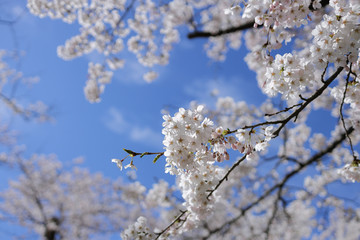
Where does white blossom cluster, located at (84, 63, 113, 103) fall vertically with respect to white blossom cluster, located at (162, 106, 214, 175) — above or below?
above

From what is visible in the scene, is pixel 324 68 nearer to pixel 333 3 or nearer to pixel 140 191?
pixel 333 3

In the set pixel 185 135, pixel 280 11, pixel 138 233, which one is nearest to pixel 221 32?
pixel 280 11

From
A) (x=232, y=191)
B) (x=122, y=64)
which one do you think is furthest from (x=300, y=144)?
(x=122, y=64)

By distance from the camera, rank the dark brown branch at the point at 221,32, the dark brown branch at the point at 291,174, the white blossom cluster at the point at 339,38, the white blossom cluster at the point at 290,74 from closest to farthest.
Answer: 1. the white blossom cluster at the point at 339,38
2. the white blossom cluster at the point at 290,74
3. the dark brown branch at the point at 221,32
4. the dark brown branch at the point at 291,174

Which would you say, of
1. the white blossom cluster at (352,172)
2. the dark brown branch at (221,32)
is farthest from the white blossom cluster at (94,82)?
the white blossom cluster at (352,172)

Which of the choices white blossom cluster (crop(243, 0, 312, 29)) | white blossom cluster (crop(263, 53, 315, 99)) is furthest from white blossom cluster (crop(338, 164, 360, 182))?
white blossom cluster (crop(243, 0, 312, 29))

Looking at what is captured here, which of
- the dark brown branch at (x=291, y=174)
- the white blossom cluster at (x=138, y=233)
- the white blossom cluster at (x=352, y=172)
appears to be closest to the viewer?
the white blossom cluster at (x=352, y=172)

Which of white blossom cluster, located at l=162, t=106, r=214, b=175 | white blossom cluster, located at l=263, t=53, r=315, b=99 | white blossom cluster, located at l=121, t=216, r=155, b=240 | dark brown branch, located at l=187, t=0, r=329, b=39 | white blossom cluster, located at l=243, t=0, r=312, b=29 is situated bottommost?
white blossom cluster, located at l=121, t=216, r=155, b=240

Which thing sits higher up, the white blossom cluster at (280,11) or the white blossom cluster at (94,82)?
the white blossom cluster at (94,82)

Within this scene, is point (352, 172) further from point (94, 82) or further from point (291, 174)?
point (94, 82)

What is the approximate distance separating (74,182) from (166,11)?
15590 millimetres

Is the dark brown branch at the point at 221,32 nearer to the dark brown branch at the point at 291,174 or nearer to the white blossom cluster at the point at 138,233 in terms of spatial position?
the dark brown branch at the point at 291,174

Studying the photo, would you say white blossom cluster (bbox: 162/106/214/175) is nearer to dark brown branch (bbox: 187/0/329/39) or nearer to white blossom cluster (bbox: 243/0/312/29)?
white blossom cluster (bbox: 243/0/312/29)

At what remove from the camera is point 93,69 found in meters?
8.95
